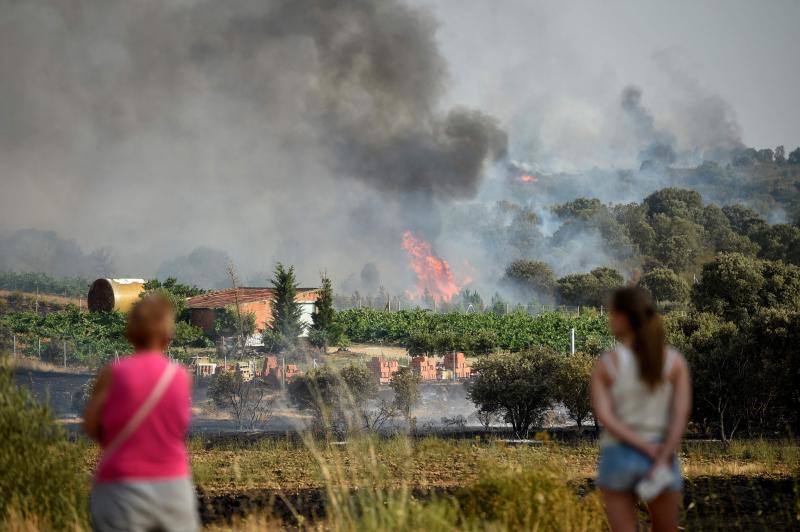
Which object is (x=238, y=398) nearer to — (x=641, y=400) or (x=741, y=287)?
(x=741, y=287)

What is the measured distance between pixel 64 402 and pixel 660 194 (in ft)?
→ 394

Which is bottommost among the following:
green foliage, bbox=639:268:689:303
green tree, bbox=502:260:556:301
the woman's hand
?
the woman's hand

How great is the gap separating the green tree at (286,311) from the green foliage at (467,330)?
4.11m

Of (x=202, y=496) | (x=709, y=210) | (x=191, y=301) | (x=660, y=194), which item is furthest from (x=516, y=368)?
(x=660, y=194)

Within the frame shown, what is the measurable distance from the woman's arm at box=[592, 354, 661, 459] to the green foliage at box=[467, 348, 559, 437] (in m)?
20.1

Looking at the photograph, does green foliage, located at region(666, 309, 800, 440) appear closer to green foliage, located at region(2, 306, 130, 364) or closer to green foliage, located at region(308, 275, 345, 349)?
green foliage, located at region(308, 275, 345, 349)

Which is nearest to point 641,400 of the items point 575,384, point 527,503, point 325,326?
point 527,503

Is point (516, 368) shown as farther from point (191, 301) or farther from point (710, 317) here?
point (191, 301)

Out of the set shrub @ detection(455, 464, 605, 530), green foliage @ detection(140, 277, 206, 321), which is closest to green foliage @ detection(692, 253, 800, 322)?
green foliage @ detection(140, 277, 206, 321)

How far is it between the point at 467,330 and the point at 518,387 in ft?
74.8

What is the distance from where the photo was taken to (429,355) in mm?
43531

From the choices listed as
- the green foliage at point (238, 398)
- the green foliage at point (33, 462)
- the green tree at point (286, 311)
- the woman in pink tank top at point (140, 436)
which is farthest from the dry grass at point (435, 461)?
the green tree at point (286, 311)

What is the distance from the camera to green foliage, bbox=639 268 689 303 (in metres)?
75.6

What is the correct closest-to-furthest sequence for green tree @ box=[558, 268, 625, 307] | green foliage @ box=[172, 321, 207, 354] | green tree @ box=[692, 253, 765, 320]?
green tree @ box=[692, 253, 765, 320] → green foliage @ box=[172, 321, 207, 354] → green tree @ box=[558, 268, 625, 307]
